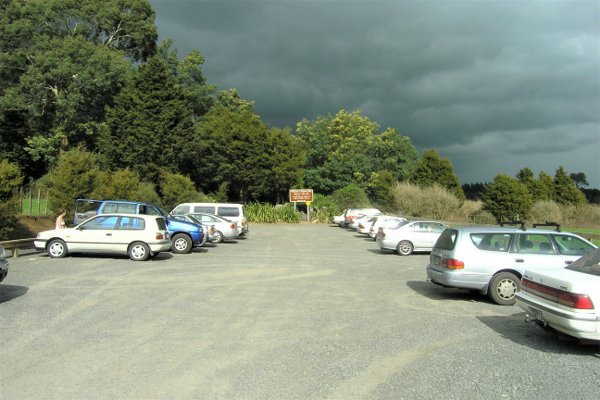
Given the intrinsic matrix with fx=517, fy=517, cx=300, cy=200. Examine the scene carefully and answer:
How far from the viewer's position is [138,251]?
1720cm

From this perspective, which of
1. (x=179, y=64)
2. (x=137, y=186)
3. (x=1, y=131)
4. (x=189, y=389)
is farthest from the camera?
(x=179, y=64)

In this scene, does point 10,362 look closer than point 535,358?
Yes

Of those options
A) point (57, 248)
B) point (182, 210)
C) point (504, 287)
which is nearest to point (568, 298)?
point (504, 287)

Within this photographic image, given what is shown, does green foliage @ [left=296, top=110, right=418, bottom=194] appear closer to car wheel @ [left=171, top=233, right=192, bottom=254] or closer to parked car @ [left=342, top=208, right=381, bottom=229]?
parked car @ [left=342, top=208, right=381, bottom=229]

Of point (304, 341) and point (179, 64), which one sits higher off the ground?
point (179, 64)

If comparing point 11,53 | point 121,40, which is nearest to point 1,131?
point 11,53

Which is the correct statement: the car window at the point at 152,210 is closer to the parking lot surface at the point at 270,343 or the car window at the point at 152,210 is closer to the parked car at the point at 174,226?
the parked car at the point at 174,226

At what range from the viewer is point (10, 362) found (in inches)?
239

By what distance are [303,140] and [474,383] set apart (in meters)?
→ 68.4

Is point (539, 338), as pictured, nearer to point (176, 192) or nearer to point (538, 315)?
point (538, 315)

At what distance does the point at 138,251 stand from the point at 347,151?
53.7 meters

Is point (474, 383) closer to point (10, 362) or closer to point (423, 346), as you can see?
point (423, 346)

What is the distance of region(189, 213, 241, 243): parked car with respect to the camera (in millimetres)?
25927

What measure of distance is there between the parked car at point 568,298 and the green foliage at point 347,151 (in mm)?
55887
